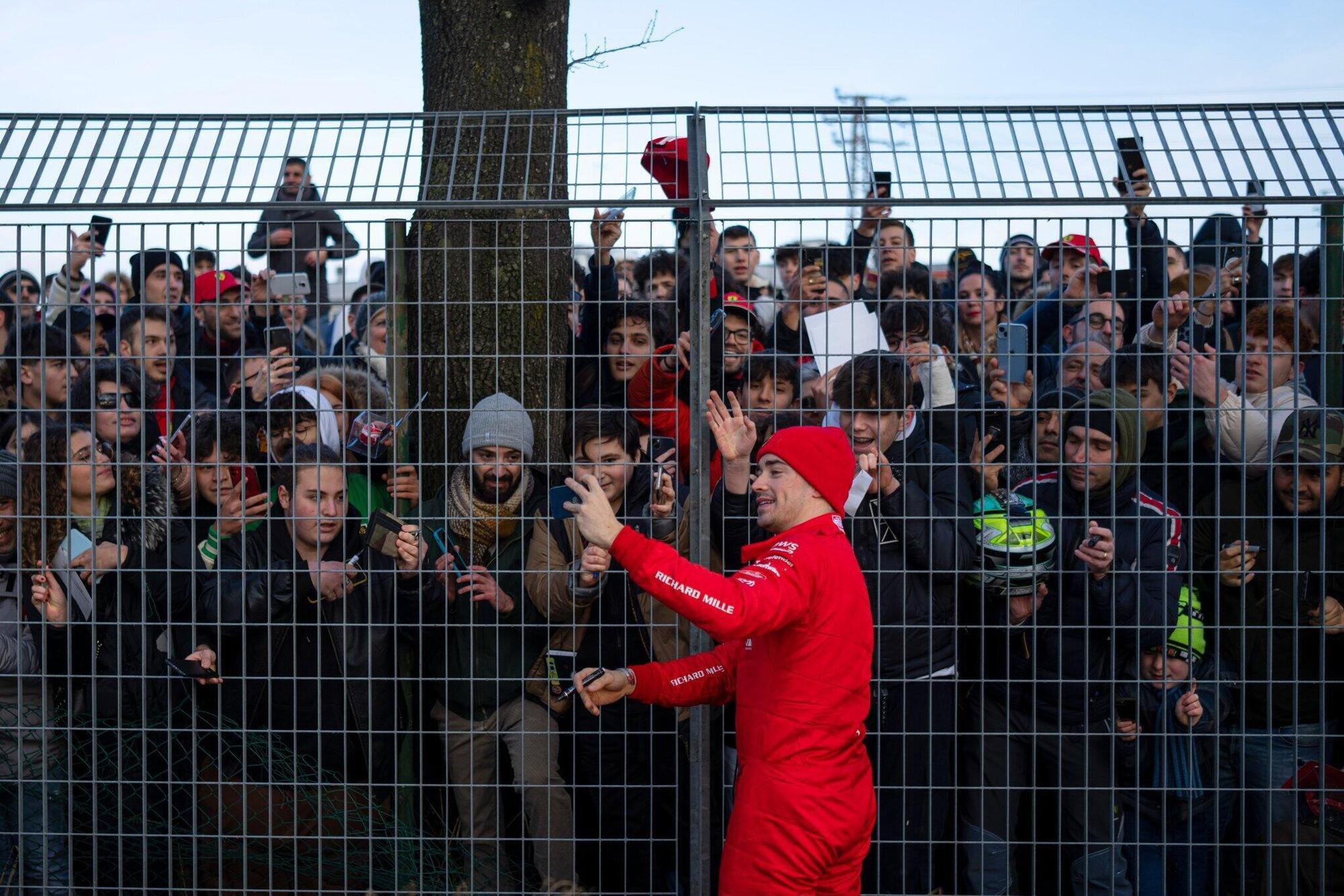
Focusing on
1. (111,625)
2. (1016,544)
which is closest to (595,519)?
(1016,544)

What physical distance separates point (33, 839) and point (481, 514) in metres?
1.85

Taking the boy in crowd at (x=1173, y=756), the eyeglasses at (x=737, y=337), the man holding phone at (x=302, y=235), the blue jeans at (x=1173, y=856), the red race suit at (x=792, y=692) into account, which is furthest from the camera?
the eyeglasses at (x=737, y=337)

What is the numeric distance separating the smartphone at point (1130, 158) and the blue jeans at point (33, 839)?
12.3 ft

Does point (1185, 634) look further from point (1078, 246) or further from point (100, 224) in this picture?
point (100, 224)

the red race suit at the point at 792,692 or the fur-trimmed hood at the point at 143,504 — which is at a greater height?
the fur-trimmed hood at the point at 143,504

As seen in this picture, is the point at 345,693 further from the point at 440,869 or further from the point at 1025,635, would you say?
the point at 1025,635

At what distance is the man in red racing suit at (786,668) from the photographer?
311cm

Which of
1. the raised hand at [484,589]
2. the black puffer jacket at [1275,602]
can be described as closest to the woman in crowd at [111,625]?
the raised hand at [484,589]

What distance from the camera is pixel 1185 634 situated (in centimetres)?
387

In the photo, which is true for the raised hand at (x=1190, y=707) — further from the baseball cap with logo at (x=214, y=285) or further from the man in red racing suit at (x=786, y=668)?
the baseball cap with logo at (x=214, y=285)

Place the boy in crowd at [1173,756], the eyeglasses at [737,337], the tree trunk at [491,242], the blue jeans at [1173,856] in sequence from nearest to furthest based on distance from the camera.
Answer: the boy in crowd at [1173,756]
the blue jeans at [1173,856]
the eyeglasses at [737,337]
the tree trunk at [491,242]

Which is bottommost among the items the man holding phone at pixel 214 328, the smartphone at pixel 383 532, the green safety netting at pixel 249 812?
the green safety netting at pixel 249 812

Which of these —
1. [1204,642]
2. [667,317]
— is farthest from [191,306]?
[1204,642]

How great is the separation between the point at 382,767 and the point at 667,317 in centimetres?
173
